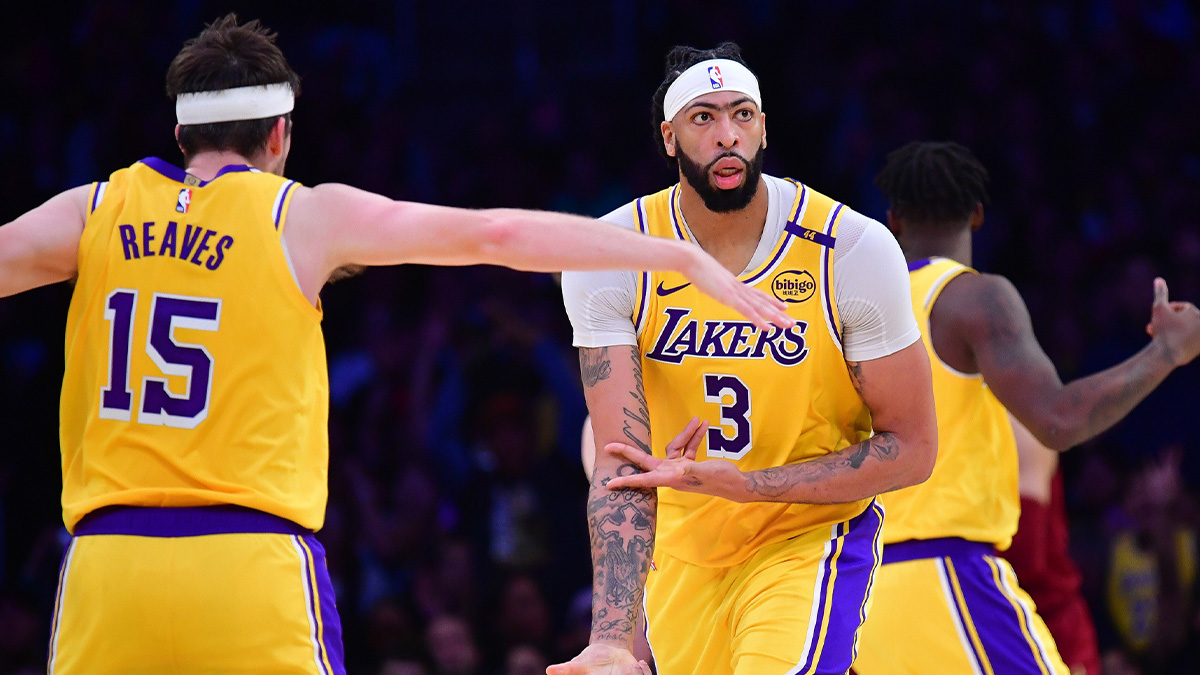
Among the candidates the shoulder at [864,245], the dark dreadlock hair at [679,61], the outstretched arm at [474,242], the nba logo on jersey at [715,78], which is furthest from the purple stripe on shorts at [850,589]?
the nba logo on jersey at [715,78]

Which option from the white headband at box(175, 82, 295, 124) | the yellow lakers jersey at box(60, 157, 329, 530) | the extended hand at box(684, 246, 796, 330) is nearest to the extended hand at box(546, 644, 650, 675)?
the yellow lakers jersey at box(60, 157, 329, 530)

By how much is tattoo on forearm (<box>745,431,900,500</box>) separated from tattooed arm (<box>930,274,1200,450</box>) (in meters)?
0.89

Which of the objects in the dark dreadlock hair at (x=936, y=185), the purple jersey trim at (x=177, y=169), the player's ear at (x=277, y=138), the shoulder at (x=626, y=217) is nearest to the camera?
the purple jersey trim at (x=177, y=169)

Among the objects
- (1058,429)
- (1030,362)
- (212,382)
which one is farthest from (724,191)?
(212,382)

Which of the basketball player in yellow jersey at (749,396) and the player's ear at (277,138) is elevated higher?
the player's ear at (277,138)

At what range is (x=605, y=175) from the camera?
10773 millimetres

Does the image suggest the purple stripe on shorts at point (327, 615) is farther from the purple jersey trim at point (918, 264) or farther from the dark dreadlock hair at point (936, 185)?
the dark dreadlock hair at point (936, 185)

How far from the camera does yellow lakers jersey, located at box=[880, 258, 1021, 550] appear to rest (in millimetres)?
4793

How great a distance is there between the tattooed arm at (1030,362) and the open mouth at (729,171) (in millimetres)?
1179

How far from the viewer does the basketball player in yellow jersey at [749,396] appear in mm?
4066

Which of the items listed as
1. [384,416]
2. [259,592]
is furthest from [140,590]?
[384,416]

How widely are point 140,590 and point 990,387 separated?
3.00m

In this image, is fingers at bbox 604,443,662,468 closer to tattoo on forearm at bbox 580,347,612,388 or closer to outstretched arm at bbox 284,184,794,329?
tattoo on forearm at bbox 580,347,612,388

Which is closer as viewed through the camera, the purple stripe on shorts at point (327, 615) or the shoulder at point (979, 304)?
the purple stripe on shorts at point (327, 615)
